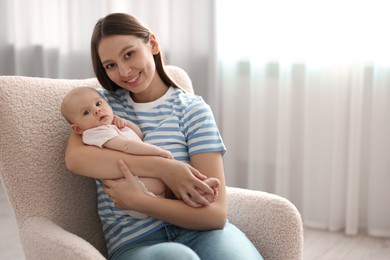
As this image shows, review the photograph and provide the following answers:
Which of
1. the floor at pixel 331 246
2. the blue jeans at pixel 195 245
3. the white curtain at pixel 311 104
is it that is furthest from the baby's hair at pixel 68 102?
the white curtain at pixel 311 104

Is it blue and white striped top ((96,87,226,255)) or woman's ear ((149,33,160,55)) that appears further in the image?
woman's ear ((149,33,160,55))

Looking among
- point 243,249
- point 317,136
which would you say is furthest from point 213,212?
point 317,136

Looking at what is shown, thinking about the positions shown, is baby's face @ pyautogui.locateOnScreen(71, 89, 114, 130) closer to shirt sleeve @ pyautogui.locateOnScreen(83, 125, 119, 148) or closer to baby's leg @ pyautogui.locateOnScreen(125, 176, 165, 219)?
shirt sleeve @ pyautogui.locateOnScreen(83, 125, 119, 148)

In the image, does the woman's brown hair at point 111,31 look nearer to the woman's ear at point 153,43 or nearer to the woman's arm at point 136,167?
the woman's ear at point 153,43

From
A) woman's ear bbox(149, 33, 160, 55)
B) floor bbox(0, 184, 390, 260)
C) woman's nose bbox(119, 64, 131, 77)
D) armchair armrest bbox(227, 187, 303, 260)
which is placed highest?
woman's ear bbox(149, 33, 160, 55)

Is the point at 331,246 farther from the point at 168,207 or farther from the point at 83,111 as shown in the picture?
the point at 83,111

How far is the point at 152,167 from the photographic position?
127cm

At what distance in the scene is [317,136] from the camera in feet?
8.48

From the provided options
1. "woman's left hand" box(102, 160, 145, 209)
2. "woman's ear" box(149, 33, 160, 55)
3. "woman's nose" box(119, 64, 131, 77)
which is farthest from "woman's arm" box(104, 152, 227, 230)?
"woman's ear" box(149, 33, 160, 55)

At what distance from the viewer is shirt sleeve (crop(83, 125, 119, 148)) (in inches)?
50.6

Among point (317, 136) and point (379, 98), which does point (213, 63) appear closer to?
point (317, 136)

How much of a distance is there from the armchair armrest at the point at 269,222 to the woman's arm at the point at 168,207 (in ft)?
0.42

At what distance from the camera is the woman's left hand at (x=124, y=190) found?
1.23 m

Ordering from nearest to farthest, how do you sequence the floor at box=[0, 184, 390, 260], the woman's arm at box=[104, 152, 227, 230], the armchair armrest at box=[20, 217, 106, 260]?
the armchair armrest at box=[20, 217, 106, 260] → the woman's arm at box=[104, 152, 227, 230] → the floor at box=[0, 184, 390, 260]
